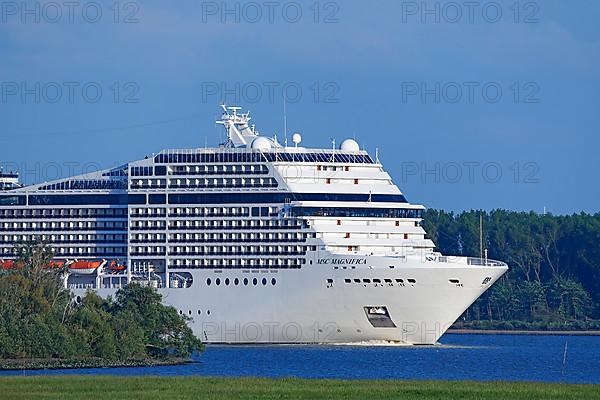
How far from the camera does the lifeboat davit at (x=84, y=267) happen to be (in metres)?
115

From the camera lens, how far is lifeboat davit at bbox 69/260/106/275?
115438 millimetres

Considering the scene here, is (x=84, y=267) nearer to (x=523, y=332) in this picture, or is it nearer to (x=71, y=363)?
(x=71, y=363)

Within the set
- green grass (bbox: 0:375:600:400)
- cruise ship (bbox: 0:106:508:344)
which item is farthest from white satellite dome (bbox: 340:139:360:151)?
green grass (bbox: 0:375:600:400)

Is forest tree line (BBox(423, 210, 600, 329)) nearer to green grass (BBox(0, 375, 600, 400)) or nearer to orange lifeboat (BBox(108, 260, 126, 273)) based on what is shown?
orange lifeboat (BBox(108, 260, 126, 273))

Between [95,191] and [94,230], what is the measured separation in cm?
243

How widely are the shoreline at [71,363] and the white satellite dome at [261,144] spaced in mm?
20684

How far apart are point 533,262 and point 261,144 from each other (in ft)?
212

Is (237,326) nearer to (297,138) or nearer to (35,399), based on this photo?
(297,138)

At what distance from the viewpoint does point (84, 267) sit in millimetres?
115625

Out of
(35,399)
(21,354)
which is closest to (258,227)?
(21,354)

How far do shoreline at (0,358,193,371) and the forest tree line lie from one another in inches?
2827

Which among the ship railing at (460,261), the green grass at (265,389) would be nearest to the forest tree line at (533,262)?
the ship railing at (460,261)

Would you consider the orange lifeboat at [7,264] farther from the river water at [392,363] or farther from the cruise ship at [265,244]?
the river water at [392,363]

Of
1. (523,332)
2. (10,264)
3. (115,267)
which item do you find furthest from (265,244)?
(523,332)
